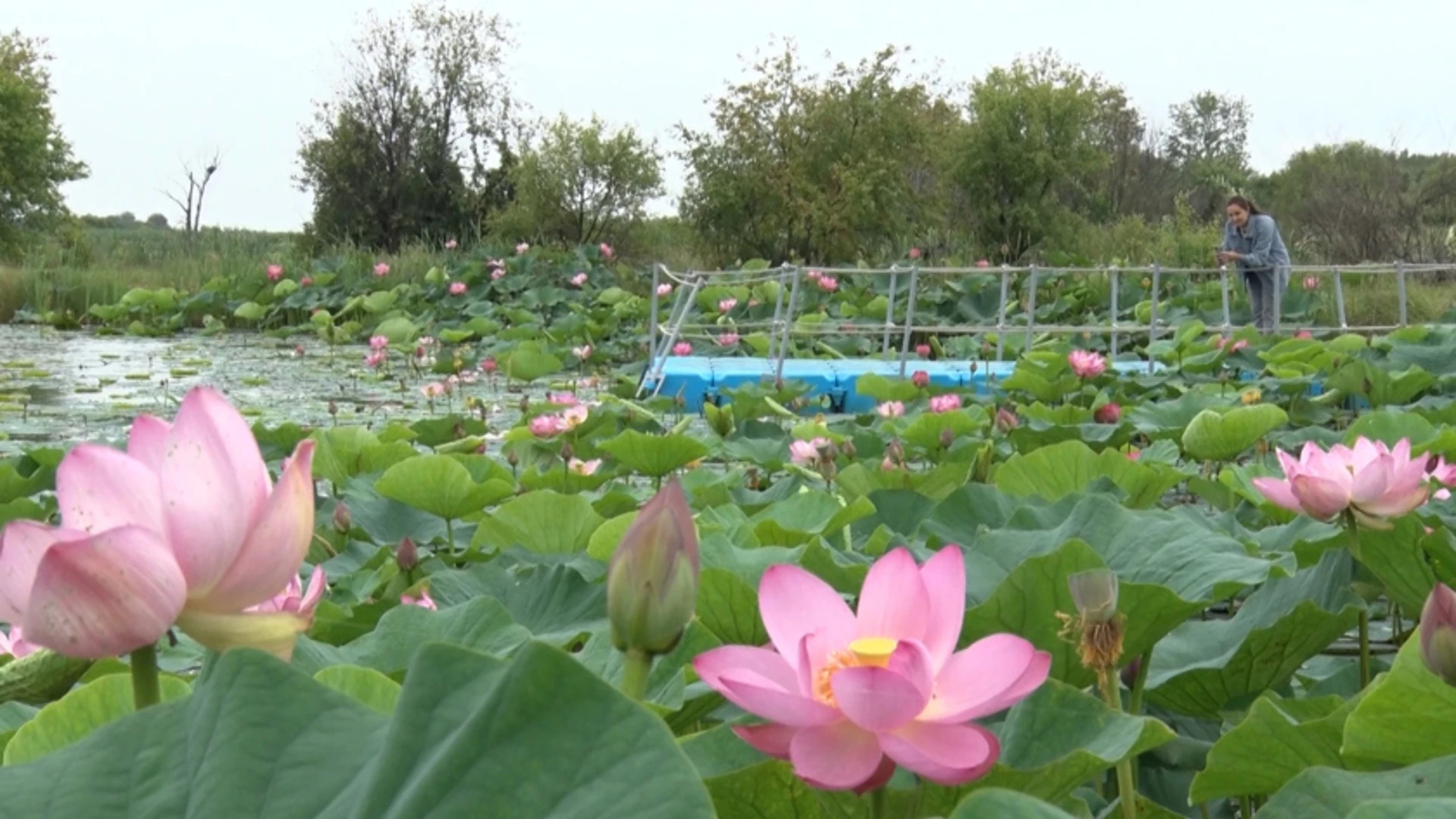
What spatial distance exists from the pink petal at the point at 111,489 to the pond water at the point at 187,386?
359 centimetres

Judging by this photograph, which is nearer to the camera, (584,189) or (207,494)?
(207,494)

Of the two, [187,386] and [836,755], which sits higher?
[836,755]

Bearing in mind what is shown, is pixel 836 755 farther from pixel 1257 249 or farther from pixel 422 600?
pixel 1257 249

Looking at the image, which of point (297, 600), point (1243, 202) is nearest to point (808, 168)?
point (1243, 202)

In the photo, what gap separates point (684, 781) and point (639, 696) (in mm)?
153

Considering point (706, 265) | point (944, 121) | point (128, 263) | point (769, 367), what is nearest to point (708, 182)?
point (706, 265)

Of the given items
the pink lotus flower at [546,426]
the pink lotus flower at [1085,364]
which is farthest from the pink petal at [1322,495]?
the pink lotus flower at [1085,364]

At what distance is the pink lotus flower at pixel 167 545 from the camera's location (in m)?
0.39

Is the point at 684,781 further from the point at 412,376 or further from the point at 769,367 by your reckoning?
the point at 412,376

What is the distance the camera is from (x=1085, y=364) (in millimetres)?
3785

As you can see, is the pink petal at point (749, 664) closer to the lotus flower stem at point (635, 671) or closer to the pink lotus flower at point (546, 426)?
the lotus flower stem at point (635, 671)

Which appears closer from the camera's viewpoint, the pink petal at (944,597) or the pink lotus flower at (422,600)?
the pink petal at (944,597)

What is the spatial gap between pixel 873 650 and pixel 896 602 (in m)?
0.02

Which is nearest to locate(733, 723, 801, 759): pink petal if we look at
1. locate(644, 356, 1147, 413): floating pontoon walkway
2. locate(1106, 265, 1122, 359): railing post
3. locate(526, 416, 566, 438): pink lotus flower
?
locate(526, 416, 566, 438): pink lotus flower
